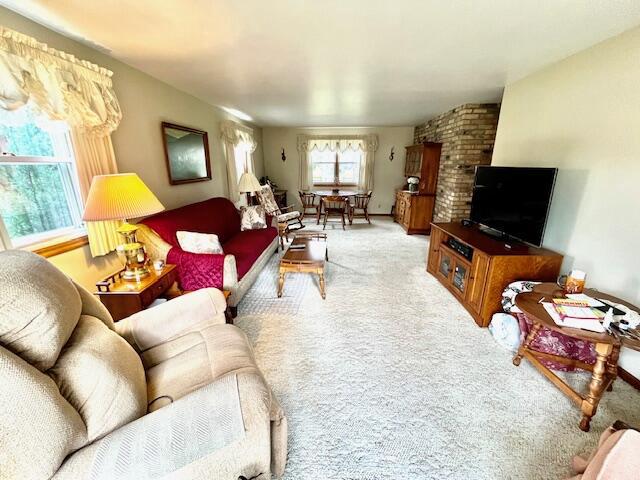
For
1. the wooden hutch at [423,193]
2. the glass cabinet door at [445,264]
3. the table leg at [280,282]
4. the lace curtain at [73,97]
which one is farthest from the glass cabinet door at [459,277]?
the lace curtain at [73,97]

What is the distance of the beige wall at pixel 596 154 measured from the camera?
1685mm

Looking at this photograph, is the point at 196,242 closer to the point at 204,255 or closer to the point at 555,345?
the point at 204,255

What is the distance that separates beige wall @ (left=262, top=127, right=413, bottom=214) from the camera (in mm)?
6277

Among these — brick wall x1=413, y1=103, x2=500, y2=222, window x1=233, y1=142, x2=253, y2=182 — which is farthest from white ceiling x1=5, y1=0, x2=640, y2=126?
window x1=233, y1=142, x2=253, y2=182

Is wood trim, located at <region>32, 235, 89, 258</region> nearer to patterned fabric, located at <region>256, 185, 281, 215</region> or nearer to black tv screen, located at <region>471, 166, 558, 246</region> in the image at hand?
patterned fabric, located at <region>256, 185, 281, 215</region>

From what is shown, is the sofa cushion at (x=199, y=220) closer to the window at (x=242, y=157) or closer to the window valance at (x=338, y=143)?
the window at (x=242, y=157)

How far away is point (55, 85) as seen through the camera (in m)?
1.61

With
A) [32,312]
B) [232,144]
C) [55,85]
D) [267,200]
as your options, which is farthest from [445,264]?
[232,144]

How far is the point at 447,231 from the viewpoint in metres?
2.82

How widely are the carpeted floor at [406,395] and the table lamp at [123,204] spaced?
97cm

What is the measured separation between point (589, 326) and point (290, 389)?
5.46 ft

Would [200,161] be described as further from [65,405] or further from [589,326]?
[589,326]

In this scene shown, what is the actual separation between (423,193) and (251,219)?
3266mm

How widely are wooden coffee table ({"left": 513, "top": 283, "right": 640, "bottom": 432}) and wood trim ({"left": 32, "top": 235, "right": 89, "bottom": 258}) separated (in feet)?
9.70
